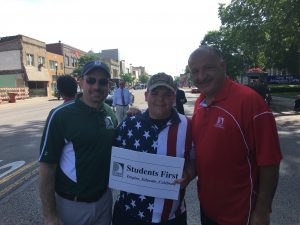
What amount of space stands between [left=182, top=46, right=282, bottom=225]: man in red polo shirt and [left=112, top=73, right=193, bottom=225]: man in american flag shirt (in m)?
0.14

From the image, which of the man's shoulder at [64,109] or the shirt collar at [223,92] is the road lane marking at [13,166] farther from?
the shirt collar at [223,92]

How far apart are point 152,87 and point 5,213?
138 inches

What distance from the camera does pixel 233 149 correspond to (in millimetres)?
2418

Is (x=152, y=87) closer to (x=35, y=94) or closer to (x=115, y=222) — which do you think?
(x=115, y=222)

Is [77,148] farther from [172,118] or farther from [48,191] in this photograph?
[172,118]

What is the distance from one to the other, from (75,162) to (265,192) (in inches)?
54.9

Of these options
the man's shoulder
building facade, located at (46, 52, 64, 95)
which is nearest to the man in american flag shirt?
the man's shoulder

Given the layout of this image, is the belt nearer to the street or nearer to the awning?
the street

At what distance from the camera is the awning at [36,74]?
49734mm

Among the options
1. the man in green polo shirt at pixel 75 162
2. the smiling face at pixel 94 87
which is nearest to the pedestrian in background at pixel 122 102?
the smiling face at pixel 94 87

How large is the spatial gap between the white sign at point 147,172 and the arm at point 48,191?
49 cm

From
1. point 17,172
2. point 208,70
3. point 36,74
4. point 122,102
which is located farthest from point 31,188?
point 36,74

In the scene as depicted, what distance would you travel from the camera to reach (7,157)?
8.78 m

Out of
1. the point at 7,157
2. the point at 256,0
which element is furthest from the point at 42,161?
the point at 256,0
